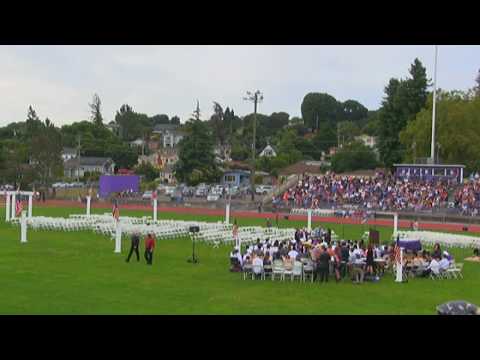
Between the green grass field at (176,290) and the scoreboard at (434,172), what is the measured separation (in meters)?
32.4

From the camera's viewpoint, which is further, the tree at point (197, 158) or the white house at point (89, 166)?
the white house at point (89, 166)

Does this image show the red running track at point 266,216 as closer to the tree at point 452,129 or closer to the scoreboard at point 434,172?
the scoreboard at point 434,172

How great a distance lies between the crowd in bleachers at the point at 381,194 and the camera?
53094 millimetres

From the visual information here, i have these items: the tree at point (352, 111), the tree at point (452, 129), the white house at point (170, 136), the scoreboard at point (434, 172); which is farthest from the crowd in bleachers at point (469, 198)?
the tree at point (352, 111)

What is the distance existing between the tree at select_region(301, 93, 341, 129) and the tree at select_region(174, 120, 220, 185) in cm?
8327

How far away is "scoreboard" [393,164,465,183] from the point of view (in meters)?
58.2

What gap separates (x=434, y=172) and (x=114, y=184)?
3238 centimetres

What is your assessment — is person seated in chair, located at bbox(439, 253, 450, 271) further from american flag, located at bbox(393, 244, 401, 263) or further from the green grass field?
american flag, located at bbox(393, 244, 401, 263)

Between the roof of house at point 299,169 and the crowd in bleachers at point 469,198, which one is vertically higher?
the roof of house at point 299,169

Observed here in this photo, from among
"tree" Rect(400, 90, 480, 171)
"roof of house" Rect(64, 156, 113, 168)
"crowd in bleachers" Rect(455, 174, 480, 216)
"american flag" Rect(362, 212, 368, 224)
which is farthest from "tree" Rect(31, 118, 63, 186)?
"crowd in bleachers" Rect(455, 174, 480, 216)
